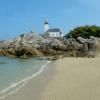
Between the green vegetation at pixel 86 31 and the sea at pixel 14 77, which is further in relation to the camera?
the green vegetation at pixel 86 31

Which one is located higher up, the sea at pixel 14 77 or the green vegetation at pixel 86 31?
the green vegetation at pixel 86 31

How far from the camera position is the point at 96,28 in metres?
81.5

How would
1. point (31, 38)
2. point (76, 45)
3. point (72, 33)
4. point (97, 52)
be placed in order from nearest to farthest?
point (97, 52) → point (76, 45) → point (31, 38) → point (72, 33)

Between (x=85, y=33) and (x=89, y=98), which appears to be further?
(x=85, y=33)

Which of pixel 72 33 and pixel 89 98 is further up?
pixel 72 33

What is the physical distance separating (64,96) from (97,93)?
117 centimetres

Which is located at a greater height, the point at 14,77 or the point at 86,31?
the point at 86,31

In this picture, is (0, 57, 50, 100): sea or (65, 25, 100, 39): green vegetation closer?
(0, 57, 50, 100): sea

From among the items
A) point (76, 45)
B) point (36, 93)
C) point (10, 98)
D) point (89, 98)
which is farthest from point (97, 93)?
point (76, 45)

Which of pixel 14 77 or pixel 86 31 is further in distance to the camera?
pixel 86 31

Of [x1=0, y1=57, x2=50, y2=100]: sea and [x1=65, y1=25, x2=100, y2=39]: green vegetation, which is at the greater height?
[x1=65, y1=25, x2=100, y2=39]: green vegetation

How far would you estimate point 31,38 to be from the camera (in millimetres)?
78625

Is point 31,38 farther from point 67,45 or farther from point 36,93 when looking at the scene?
point 36,93

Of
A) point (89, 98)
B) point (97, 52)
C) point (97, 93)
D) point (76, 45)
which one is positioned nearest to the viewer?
point (89, 98)
